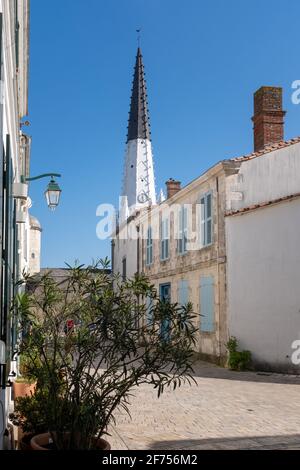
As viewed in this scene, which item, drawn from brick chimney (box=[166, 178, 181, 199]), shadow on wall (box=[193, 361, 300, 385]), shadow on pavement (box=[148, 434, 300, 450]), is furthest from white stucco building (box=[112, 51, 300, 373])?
shadow on pavement (box=[148, 434, 300, 450])

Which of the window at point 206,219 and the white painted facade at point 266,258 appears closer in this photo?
the white painted facade at point 266,258

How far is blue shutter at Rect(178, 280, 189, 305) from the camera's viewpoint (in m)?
18.6

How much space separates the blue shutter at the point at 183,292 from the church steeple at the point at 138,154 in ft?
92.6

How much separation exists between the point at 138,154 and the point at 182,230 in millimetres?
30796

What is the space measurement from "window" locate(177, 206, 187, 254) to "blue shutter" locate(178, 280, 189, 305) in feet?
3.57

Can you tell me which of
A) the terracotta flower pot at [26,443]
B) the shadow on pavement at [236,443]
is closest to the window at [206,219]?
the shadow on pavement at [236,443]

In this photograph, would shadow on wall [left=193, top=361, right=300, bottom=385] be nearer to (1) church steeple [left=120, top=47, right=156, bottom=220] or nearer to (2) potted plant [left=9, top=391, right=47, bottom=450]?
(2) potted plant [left=9, top=391, right=47, bottom=450]

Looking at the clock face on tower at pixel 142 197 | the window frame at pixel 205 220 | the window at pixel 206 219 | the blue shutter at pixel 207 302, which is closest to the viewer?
the blue shutter at pixel 207 302

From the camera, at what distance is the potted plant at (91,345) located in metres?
4.40

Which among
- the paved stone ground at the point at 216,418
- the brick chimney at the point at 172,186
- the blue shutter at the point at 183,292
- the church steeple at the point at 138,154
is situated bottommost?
the paved stone ground at the point at 216,418

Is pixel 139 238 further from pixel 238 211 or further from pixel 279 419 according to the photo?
pixel 279 419

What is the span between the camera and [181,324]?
4.59m

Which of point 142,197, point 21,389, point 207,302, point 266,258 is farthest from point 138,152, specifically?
point 21,389

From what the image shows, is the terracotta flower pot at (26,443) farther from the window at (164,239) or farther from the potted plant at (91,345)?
the window at (164,239)
